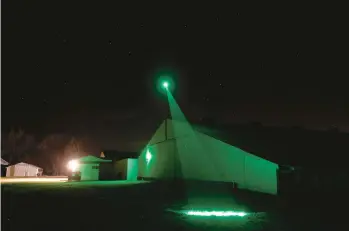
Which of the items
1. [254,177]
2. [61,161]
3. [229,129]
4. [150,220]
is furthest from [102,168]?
[61,161]

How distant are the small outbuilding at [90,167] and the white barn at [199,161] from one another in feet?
16.9

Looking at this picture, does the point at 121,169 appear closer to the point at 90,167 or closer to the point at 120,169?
the point at 120,169

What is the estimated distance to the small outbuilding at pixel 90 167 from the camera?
39812mm

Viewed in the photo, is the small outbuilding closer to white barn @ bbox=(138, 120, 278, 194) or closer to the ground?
white barn @ bbox=(138, 120, 278, 194)

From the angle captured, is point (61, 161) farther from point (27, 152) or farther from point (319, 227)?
point (319, 227)

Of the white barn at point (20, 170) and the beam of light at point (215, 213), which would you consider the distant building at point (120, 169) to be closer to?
the white barn at point (20, 170)

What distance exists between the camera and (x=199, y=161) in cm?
2719

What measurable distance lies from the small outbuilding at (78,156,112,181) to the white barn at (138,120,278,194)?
514 centimetres

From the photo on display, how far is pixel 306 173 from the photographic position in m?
20.5

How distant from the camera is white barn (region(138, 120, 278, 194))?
71.4ft

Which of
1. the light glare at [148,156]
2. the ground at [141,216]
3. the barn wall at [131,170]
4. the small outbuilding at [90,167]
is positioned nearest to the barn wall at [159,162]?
the light glare at [148,156]

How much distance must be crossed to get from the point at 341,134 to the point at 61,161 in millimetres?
56291

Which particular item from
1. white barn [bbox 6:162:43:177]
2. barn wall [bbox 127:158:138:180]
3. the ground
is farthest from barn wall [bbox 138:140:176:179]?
white barn [bbox 6:162:43:177]

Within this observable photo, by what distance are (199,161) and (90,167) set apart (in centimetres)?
1688
